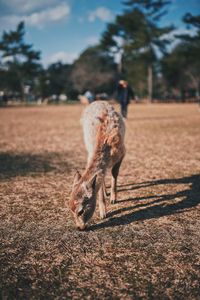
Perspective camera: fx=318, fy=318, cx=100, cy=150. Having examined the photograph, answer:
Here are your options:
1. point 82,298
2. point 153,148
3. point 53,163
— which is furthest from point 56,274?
point 153,148

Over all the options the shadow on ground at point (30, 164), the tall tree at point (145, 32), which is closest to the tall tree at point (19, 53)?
the tall tree at point (145, 32)

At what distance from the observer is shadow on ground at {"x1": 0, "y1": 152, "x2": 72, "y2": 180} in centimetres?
880

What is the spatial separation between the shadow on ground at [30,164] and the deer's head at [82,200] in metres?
4.09

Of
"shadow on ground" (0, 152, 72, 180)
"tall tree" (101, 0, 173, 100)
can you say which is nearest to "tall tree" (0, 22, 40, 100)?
"tall tree" (101, 0, 173, 100)

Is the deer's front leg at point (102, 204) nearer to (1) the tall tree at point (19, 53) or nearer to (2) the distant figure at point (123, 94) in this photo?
(2) the distant figure at point (123, 94)

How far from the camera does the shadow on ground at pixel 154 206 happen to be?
5.36 m

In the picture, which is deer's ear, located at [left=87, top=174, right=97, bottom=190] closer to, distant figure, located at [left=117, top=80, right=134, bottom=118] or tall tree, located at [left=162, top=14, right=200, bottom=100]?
distant figure, located at [left=117, top=80, right=134, bottom=118]

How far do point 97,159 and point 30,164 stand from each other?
16.8 ft

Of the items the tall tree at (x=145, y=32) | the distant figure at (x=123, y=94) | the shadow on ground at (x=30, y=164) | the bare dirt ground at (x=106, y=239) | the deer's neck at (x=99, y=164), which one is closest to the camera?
the bare dirt ground at (x=106, y=239)

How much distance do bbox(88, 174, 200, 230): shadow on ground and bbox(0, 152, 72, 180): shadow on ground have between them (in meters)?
2.77

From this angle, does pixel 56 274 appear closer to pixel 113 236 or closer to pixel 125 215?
pixel 113 236

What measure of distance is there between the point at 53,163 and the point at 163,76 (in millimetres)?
68680

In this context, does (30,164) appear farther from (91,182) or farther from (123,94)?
(123,94)

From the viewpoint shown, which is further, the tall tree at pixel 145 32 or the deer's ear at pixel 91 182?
the tall tree at pixel 145 32
